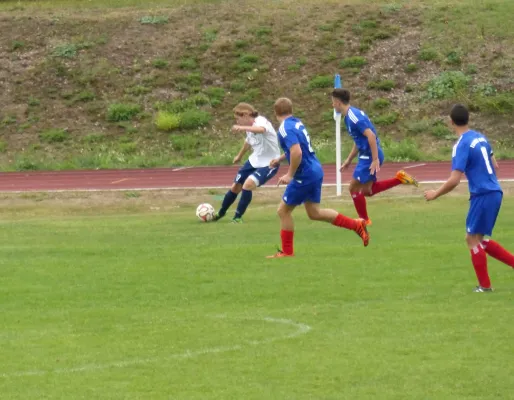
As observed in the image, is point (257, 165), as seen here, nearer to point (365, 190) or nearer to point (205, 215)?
point (205, 215)

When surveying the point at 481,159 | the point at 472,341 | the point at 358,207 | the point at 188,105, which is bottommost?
the point at 188,105

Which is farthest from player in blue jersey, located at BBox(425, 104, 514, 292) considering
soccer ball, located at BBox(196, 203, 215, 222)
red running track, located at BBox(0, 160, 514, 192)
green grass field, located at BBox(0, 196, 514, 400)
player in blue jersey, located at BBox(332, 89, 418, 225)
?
red running track, located at BBox(0, 160, 514, 192)

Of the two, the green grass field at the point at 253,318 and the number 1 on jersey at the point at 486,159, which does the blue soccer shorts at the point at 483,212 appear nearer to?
the number 1 on jersey at the point at 486,159

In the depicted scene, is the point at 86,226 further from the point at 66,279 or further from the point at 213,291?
the point at 213,291

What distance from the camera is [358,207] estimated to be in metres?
17.3

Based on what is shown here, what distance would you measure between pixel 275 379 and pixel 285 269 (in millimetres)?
5450

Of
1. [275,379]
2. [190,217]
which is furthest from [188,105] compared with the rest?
[275,379]

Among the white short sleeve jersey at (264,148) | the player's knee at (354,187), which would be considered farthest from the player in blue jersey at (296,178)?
the white short sleeve jersey at (264,148)

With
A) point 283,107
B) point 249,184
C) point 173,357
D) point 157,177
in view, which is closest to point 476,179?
point 283,107

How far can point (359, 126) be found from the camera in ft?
54.4

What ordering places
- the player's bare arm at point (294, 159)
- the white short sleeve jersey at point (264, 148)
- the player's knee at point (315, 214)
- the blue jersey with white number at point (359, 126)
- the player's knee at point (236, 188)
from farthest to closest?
the player's knee at point (236, 188), the white short sleeve jersey at point (264, 148), the blue jersey with white number at point (359, 126), the player's knee at point (315, 214), the player's bare arm at point (294, 159)

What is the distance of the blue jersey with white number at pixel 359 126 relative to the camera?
16516 millimetres

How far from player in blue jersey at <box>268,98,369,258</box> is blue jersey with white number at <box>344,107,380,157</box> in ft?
7.01

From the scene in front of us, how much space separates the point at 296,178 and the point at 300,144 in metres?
0.41
